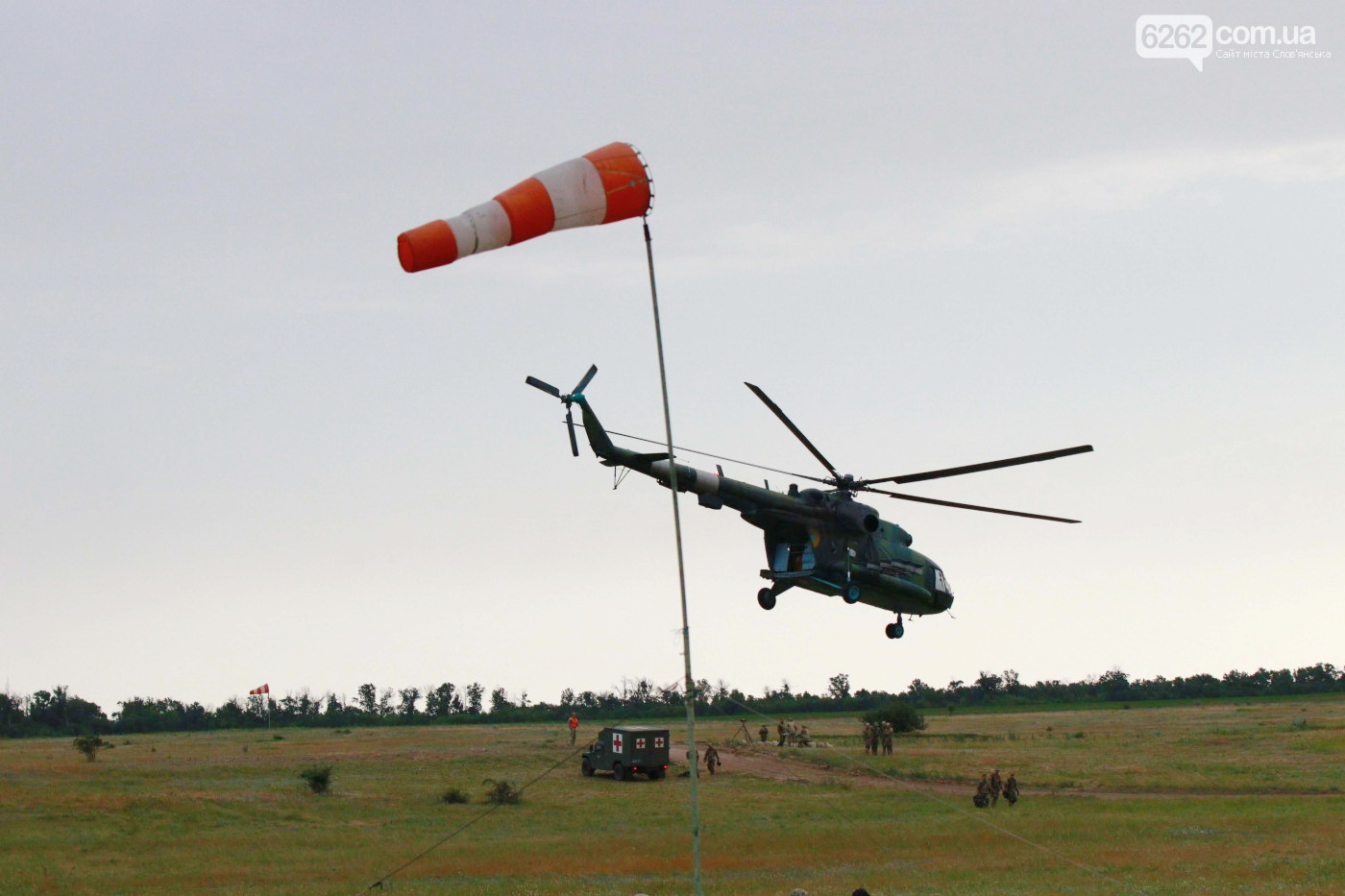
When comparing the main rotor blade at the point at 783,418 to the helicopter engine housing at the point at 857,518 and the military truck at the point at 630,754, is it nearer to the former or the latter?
the helicopter engine housing at the point at 857,518

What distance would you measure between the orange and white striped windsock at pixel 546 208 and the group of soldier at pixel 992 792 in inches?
1636

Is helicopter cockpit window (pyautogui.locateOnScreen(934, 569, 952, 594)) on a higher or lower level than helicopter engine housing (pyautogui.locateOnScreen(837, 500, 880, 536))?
lower

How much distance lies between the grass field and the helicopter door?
34.7 feet

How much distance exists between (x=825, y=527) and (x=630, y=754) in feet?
124

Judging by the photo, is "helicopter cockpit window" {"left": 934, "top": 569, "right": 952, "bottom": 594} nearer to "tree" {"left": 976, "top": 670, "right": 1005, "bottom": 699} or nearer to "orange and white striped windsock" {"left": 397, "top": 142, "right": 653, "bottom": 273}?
"orange and white striped windsock" {"left": 397, "top": 142, "right": 653, "bottom": 273}

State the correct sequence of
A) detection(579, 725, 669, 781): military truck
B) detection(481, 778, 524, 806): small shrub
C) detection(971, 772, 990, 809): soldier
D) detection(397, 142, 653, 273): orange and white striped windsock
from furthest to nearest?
detection(579, 725, 669, 781): military truck → detection(481, 778, 524, 806): small shrub → detection(971, 772, 990, 809): soldier → detection(397, 142, 653, 273): orange and white striped windsock

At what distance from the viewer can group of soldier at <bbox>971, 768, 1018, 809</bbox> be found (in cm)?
5272

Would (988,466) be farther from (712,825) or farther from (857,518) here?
(712,825)

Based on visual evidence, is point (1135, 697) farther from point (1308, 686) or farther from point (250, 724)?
point (250, 724)

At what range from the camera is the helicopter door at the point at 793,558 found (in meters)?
28.7

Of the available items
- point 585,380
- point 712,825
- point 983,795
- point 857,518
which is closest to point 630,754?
point 712,825

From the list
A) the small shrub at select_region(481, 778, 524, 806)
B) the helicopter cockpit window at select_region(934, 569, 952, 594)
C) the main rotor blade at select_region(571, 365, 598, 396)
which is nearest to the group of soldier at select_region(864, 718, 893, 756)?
the small shrub at select_region(481, 778, 524, 806)

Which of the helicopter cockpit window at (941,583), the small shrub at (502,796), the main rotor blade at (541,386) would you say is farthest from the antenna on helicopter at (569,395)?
the small shrub at (502,796)

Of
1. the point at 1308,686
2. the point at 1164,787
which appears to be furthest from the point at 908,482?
the point at 1308,686
